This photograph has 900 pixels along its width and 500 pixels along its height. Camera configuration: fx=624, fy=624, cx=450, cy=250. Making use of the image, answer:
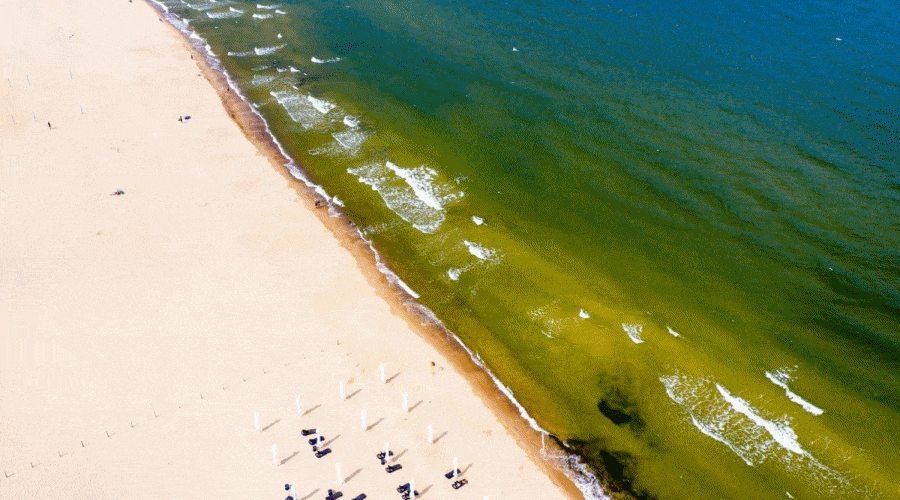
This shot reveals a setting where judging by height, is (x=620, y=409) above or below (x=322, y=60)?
above

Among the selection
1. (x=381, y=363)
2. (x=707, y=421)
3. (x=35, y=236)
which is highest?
(x=707, y=421)

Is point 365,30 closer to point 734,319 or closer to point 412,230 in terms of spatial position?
point 412,230

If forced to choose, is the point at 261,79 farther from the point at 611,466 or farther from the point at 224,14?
the point at 611,466

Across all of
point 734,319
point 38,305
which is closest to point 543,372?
point 734,319

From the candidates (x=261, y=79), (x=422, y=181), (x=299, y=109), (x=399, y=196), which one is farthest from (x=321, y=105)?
(x=399, y=196)

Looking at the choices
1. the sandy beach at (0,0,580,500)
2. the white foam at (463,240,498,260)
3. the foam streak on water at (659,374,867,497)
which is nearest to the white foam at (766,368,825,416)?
the foam streak on water at (659,374,867,497)

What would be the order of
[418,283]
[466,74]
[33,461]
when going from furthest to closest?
1. [466,74]
2. [418,283]
3. [33,461]

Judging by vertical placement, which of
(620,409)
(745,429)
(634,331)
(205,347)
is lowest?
(205,347)
